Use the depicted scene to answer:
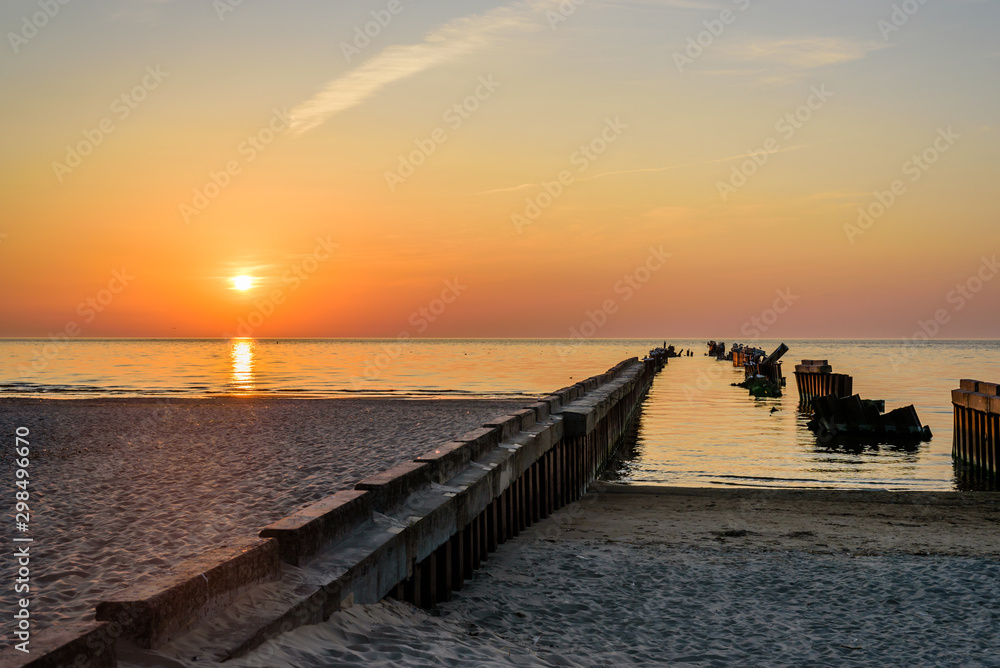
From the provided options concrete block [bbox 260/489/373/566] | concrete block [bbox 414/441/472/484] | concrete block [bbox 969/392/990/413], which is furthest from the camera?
concrete block [bbox 969/392/990/413]

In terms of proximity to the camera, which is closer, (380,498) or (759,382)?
(380,498)

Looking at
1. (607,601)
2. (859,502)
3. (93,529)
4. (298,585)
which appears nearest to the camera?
(298,585)

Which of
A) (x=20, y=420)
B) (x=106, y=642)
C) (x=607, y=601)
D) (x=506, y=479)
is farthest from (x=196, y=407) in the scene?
(x=106, y=642)

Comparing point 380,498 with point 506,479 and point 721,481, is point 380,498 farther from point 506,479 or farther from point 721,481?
point 721,481

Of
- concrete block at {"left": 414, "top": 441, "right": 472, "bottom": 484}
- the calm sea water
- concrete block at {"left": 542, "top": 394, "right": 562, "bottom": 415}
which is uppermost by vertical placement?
concrete block at {"left": 542, "top": 394, "right": 562, "bottom": 415}

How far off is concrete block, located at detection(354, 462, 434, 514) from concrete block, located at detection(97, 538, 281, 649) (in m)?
1.66

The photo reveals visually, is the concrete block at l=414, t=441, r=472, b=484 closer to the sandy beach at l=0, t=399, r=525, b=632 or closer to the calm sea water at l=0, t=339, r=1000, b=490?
the sandy beach at l=0, t=399, r=525, b=632

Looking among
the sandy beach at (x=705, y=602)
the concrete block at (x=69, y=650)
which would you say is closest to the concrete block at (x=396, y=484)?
the sandy beach at (x=705, y=602)

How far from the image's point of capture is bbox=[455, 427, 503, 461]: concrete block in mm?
10320

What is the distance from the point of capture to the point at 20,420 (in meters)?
25.8

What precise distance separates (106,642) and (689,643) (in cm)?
490

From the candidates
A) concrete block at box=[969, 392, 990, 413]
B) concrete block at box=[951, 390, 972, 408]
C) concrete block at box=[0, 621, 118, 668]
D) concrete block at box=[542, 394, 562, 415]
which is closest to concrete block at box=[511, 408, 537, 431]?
concrete block at box=[542, 394, 562, 415]

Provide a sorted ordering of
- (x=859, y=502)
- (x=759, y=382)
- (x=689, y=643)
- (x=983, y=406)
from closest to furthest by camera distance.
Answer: (x=689, y=643), (x=859, y=502), (x=983, y=406), (x=759, y=382)

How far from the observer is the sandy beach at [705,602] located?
6.27 meters
